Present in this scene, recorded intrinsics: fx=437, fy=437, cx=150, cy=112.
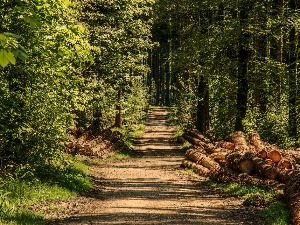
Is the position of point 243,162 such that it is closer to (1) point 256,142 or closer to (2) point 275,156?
(2) point 275,156

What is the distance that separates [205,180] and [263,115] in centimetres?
741

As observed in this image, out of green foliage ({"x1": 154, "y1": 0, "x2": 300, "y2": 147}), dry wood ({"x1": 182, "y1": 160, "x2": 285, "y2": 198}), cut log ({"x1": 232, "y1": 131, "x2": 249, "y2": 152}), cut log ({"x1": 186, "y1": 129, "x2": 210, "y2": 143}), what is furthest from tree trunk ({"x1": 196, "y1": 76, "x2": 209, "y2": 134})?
dry wood ({"x1": 182, "y1": 160, "x2": 285, "y2": 198})

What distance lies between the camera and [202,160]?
18953 mm

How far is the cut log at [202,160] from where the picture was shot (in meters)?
18.0

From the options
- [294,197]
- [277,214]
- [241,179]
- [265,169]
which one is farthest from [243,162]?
[294,197]

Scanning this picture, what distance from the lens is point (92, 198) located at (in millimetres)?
13297

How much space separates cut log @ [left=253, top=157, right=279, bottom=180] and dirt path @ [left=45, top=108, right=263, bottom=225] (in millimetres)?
1700

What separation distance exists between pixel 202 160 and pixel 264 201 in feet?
23.3

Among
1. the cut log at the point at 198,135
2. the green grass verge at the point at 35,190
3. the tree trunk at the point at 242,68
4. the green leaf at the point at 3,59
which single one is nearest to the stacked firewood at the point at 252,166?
the tree trunk at the point at 242,68

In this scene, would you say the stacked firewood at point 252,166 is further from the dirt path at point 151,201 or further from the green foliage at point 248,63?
the green foliage at point 248,63

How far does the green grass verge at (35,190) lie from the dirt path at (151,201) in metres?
0.52

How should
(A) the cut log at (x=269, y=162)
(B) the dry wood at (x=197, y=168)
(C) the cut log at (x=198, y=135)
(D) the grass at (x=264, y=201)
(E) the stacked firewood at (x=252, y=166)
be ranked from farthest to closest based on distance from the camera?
(C) the cut log at (x=198, y=135), (B) the dry wood at (x=197, y=168), (A) the cut log at (x=269, y=162), (E) the stacked firewood at (x=252, y=166), (D) the grass at (x=264, y=201)

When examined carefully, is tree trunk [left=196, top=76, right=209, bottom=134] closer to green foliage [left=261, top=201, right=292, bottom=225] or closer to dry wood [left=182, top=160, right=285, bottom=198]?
dry wood [left=182, top=160, right=285, bottom=198]

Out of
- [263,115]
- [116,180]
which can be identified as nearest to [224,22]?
[263,115]
